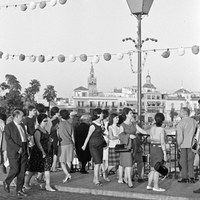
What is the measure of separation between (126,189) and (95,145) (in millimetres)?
1134

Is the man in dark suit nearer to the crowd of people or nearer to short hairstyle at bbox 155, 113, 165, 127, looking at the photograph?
the crowd of people

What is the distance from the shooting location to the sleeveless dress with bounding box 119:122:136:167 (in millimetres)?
9242

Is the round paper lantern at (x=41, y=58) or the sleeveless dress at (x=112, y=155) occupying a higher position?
the round paper lantern at (x=41, y=58)

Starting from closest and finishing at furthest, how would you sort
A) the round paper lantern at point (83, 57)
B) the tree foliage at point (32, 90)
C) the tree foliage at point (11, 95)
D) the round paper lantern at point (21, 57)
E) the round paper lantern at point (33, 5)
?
the round paper lantern at point (33, 5)
the round paper lantern at point (83, 57)
the round paper lantern at point (21, 57)
the tree foliage at point (11, 95)
the tree foliage at point (32, 90)

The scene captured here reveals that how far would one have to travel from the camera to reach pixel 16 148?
28.0ft

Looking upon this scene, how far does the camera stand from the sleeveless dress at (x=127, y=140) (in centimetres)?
924

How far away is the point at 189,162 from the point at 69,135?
270cm

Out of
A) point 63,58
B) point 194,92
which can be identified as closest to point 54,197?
point 63,58

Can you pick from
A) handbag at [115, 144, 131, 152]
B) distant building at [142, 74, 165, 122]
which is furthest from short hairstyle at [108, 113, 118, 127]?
distant building at [142, 74, 165, 122]

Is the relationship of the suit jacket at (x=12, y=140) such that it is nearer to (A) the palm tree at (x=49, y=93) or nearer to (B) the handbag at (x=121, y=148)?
(B) the handbag at (x=121, y=148)

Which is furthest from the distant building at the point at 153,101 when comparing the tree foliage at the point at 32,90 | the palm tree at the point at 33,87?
the tree foliage at the point at 32,90

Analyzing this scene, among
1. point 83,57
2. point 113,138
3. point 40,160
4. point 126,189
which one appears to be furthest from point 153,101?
point 40,160

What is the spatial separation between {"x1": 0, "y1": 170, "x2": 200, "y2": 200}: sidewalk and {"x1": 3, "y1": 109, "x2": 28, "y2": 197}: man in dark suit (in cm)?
121

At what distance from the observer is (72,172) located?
11.6m
